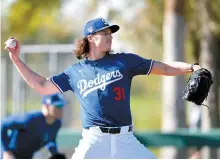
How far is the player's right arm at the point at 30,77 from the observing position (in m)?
Answer: 7.45

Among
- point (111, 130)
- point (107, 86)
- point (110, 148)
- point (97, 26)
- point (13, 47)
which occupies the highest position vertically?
point (97, 26)

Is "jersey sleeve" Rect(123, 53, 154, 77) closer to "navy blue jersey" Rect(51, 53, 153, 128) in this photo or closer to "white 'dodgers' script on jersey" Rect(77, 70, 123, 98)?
"navy blue jersey" Rect(51, 53, 153, 128)

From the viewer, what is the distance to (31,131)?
10.7m

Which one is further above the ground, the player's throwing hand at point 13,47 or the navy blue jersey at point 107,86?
the player's throwing hand at point 13,47

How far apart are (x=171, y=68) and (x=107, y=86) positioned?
0.63 m

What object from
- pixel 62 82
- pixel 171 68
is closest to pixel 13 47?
pixel 62 82

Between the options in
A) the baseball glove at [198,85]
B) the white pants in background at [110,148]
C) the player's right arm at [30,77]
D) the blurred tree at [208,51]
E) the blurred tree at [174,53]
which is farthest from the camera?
the blurred tree at [208,51]

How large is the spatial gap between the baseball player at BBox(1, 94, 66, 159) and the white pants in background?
10.6ft

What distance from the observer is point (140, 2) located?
17078mm

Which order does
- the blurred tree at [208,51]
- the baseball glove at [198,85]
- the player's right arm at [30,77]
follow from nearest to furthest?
the baseball glove at [198,85], the player's right arm at [30,77], the blurred tree at [208,51]

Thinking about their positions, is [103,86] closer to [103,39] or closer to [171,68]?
[103,39]

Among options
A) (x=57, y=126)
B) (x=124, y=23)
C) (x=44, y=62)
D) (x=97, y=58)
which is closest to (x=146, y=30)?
(x=124, y=23)

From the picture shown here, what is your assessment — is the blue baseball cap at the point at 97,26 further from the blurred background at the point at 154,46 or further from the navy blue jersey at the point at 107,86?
the blurred background at the point at 154,46

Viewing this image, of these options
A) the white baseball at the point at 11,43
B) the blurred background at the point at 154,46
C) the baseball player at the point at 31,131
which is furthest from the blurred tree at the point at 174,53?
the white baseball at the point at 11,43
